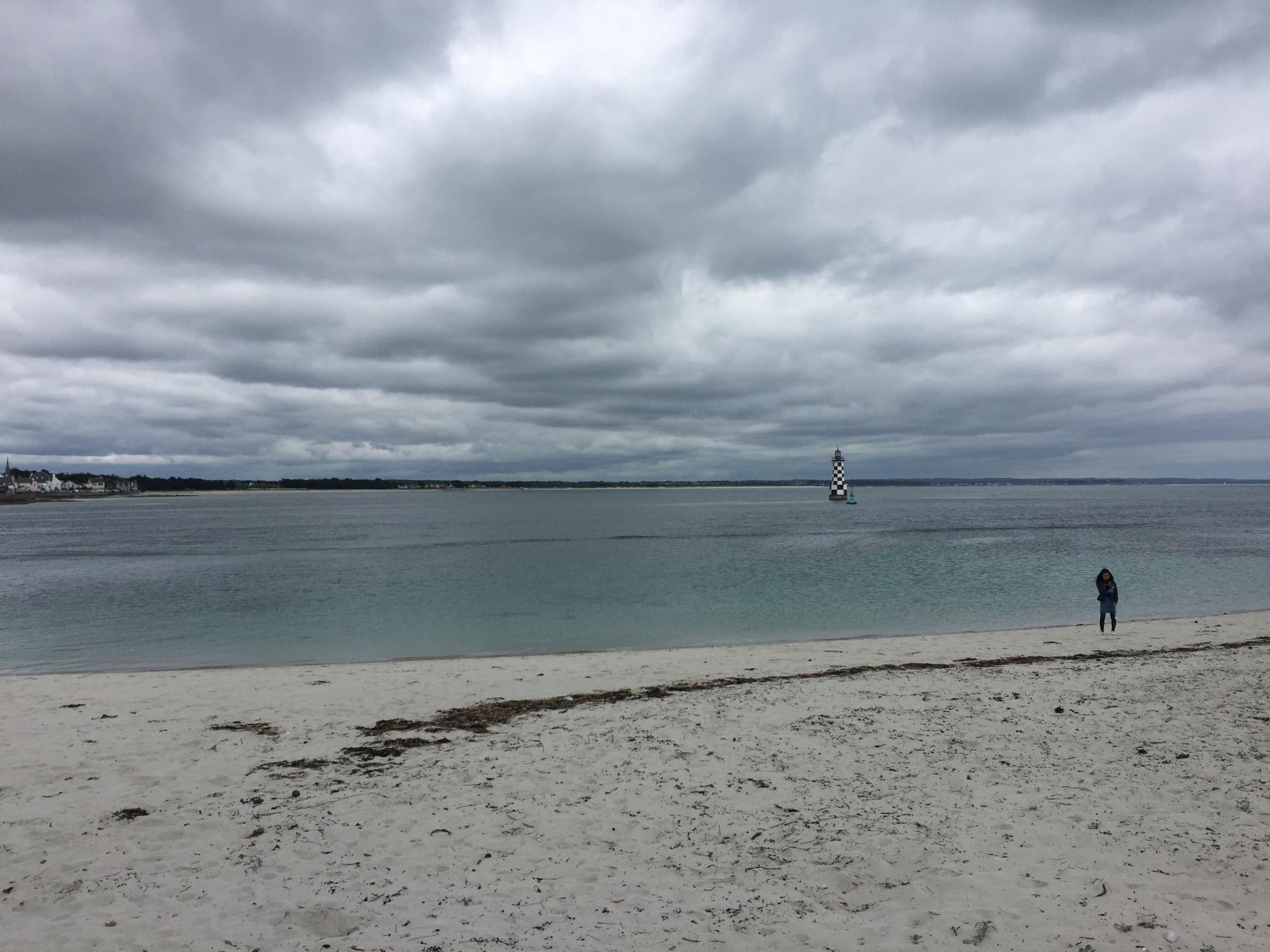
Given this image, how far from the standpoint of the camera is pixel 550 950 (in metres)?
6.01

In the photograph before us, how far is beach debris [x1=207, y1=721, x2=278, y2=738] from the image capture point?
39.9ft

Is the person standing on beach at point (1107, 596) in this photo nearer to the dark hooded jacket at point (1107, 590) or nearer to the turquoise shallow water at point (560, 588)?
the dark hooded jacket at point (1107, 590)

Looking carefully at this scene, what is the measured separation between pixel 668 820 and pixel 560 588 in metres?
28.7

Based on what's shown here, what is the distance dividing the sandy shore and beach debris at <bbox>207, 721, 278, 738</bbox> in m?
0.14

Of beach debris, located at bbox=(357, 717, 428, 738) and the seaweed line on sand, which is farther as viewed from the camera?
the seaweed line on sand

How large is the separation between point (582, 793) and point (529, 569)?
1414 inches

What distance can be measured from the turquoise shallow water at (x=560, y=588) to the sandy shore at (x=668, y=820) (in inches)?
416

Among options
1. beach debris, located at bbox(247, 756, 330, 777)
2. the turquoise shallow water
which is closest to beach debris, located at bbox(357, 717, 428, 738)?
beach debris, located at bbox(247, 756, 330, 777)

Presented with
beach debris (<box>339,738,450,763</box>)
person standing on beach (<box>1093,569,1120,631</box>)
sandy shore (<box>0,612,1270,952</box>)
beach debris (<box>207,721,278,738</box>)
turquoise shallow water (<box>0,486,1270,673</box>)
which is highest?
person standing on beach (<box>1093,569,1120,631</box>)

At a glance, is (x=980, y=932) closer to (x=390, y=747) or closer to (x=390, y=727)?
(x=390, y=747)

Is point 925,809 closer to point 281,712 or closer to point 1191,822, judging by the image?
point 1191,822

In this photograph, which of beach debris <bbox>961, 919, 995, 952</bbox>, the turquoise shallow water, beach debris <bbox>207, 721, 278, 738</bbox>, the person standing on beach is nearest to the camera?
beach debris <bbox>961, 919, 995, 952</bbox>

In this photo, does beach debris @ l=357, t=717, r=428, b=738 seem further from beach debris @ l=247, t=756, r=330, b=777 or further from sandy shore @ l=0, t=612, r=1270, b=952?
beach debris @ l=247, t=756, r=330, b=777

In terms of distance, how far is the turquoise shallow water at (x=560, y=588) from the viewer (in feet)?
80.6
